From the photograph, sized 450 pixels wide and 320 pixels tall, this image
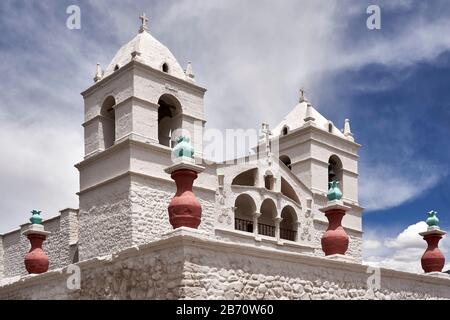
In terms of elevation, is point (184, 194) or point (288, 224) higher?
point (288, 224)

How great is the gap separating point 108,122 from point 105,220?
3.63m

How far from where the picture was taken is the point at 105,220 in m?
19.2

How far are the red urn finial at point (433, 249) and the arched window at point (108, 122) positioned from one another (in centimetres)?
1091

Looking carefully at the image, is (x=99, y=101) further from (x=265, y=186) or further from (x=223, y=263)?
(x=223, y=263)

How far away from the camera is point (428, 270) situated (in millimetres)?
14250

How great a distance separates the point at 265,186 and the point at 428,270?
9.79 meters

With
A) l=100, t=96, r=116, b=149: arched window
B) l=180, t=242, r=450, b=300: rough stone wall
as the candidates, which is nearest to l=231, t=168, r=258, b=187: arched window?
l=100, t=96, r=116, b=149: arched window

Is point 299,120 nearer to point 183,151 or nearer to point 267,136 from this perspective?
point 267,136

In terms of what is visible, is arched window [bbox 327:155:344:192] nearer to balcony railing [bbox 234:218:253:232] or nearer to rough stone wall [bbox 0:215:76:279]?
balcony railing [bbox 234:218:253:232]

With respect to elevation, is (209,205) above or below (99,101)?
below

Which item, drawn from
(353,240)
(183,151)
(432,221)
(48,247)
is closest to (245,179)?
(353,240)

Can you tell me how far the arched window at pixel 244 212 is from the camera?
2235cm

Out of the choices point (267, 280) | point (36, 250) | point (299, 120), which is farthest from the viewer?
point (299, 120)
